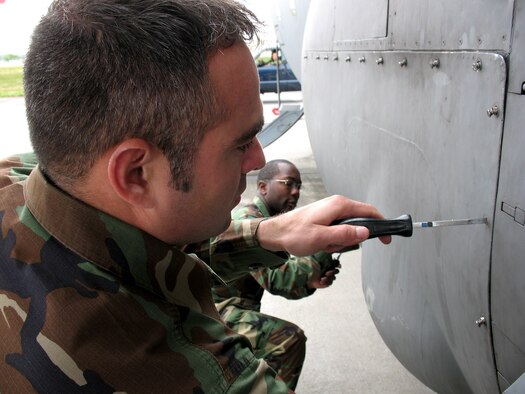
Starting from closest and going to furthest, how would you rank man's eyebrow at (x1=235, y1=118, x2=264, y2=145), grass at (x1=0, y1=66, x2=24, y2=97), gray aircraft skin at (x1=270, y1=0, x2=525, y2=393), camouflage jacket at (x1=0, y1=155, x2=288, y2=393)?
camouflage jacket at (x1=0, y1=155, x2=288, y2=393)
man's eyebrow at (x1=235, y1=118, x2=264, y2=145)
gray aircraft skin at (x1=270, y1=0, x2=525, y2=393)
grass at (x1=0, y1=66, x2=24, y2=97)

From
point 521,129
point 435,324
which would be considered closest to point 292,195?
point 435,324

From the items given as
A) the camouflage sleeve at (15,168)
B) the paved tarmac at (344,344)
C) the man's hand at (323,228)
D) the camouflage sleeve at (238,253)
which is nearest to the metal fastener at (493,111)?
the man's hand at (323,228)

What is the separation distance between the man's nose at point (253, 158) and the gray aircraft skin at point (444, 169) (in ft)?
1.64

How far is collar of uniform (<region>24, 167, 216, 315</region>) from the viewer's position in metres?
0.88

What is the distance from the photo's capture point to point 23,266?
88 cm

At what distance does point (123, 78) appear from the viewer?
87cm

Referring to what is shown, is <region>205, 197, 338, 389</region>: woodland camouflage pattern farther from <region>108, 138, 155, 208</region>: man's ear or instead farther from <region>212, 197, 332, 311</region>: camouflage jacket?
<region>108, 138, 155, 208</region>: man's ear

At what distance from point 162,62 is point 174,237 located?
0.30 m

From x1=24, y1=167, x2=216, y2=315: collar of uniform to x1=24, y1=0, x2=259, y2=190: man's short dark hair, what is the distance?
2.1 inches

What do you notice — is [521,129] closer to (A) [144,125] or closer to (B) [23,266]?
(A) [144,125]

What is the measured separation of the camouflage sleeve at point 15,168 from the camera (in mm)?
1233

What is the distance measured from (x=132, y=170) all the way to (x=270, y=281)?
141cm

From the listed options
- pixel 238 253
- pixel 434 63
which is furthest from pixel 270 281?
pixel 434 63

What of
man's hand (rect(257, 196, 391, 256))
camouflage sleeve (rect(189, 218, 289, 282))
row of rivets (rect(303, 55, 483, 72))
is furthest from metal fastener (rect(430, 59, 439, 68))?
camouflage sleeve (rect(189, 218, 289, 282))
